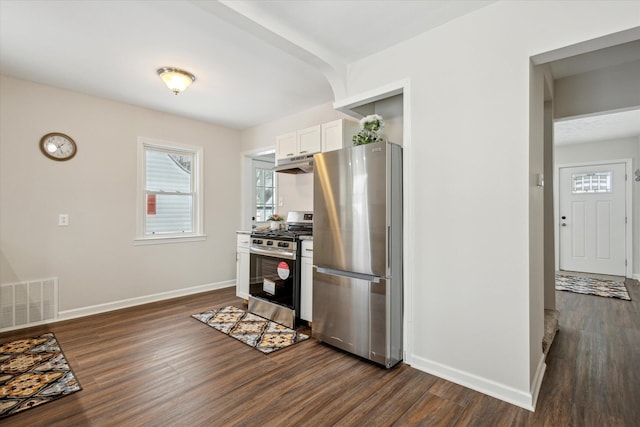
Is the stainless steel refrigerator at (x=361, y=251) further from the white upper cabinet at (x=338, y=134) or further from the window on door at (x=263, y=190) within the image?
the window on door at (x=263, y=190)

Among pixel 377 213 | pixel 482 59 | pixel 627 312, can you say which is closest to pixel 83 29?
pixel 377 213

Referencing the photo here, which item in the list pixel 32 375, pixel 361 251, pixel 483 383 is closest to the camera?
pixel 483 383

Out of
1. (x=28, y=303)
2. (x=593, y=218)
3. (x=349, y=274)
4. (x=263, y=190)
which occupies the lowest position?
(x=28, y=303)

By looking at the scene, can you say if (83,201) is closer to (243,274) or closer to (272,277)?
(243,274)

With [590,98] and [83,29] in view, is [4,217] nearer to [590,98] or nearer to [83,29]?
[83,29]

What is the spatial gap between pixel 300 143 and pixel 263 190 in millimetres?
2033

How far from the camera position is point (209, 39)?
2.48 m

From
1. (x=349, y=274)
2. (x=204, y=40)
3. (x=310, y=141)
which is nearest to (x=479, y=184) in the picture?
(x=349, y=274)

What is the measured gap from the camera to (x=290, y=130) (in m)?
4.41

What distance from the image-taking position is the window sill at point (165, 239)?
13.3 feet

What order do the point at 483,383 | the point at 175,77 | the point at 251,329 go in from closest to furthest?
1. the point at 483,383
2. the point at 175,77
3. the point at 251,329

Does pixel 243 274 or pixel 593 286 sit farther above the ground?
pixel 243 274

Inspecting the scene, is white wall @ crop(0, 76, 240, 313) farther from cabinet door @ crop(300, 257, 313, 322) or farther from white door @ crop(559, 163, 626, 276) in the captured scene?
white door @ crop(559, 163, 626, 276)

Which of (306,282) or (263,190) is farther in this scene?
(263,190)
